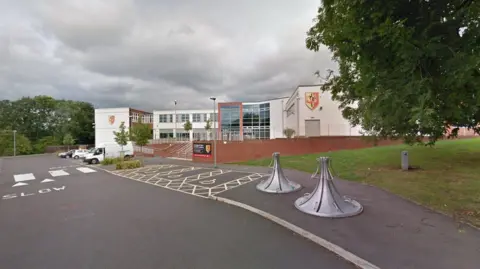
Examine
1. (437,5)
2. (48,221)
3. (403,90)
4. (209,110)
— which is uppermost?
(209,110)

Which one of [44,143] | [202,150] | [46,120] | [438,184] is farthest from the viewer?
[46,120]

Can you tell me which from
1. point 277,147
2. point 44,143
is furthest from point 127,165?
point 44,143

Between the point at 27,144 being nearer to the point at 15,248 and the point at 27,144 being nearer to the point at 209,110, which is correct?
the point at 209,110

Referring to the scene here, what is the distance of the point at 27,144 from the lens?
5791cm

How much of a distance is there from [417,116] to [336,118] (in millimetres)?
28894

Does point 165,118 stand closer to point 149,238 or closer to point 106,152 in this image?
point 106,152

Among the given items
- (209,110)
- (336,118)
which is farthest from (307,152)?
(209,110)

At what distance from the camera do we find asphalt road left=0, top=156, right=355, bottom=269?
13.9ft

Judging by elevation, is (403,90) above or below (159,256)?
above

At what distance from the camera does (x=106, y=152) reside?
1232 inches

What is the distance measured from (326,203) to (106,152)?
31317mm

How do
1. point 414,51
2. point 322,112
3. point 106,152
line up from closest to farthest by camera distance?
point 414,51, point 106,152, point 322,112

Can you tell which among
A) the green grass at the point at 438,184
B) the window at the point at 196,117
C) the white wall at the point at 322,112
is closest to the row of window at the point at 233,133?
the window at the point at 196,117

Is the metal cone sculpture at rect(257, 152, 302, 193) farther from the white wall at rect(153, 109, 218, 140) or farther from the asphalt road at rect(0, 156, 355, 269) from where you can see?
the white wall at rect(153, 109, 218, 140)
